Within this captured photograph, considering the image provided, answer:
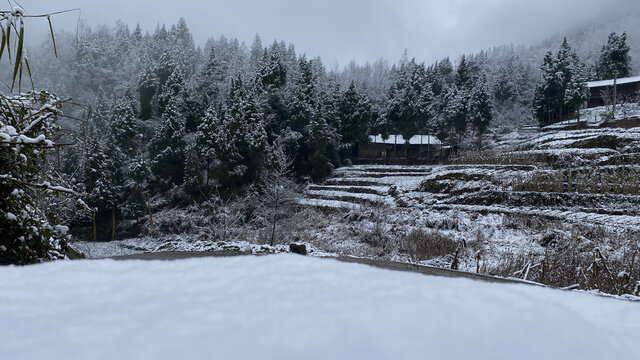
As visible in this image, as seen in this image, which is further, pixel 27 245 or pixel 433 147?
pixel 433 147

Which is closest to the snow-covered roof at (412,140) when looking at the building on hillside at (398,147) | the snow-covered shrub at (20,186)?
the building on hillside at (398,147)

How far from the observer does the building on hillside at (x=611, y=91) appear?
1398 inches

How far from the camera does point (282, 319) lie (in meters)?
0.80

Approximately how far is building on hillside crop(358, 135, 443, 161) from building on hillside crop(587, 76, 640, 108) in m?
16.3

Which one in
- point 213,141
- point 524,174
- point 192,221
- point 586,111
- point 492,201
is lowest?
point 192,221

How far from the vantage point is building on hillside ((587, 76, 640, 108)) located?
3550 cm

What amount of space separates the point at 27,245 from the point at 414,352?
2.95 meters

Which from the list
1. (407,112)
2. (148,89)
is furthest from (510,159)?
(148,89)

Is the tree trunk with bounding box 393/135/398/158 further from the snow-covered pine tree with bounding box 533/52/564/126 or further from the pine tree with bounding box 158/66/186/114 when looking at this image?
the pine tree with bounding box 158/66/186/114

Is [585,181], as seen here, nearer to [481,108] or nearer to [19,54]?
[19,54]

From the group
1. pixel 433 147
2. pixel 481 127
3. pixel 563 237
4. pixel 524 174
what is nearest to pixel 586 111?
pixel 481 127

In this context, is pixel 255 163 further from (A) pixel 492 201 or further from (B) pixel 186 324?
(B) pixel 186 324

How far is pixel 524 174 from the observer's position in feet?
57.4

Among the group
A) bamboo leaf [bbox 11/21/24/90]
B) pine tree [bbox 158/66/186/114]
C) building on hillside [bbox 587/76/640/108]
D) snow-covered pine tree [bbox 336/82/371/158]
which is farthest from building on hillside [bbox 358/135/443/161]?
bamboo leaf [bbox 11/21/24/90]
